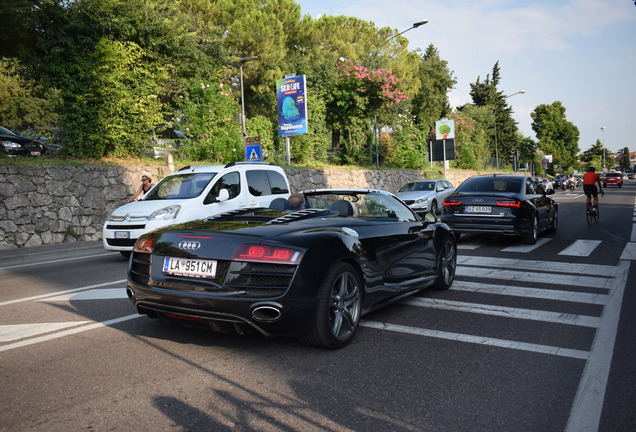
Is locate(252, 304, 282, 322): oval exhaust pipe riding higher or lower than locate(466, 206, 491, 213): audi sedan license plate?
lower

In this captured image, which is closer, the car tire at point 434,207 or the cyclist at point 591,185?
the cyclist at point 591,185

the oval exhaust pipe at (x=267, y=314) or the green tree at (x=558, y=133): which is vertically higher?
the green tree at (x=558, y=133)

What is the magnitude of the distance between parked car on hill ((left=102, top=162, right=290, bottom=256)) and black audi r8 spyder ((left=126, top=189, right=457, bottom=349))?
16.6 ft

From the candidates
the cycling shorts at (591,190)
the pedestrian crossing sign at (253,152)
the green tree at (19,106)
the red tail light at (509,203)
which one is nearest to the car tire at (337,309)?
the red tail light at (509,203)

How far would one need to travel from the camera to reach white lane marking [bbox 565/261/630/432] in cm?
302

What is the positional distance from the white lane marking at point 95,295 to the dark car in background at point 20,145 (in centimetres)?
1413

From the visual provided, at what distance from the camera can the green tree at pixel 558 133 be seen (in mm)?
112000

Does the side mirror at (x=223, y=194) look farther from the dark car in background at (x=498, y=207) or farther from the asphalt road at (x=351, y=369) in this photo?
the dark car in background at (x=498, y=207)

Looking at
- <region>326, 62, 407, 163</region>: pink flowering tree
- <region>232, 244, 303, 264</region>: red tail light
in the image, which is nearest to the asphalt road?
<region>232, 244, 303, 264</region>: red tail light

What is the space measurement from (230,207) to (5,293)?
Answer: 14.5ft

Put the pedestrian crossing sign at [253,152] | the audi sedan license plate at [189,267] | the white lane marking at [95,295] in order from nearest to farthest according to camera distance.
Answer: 1. the audi sedan license plate at [189,267]
2. the white lane marking at [95,295]
3. the pedestrian crossing sign at [253,152]

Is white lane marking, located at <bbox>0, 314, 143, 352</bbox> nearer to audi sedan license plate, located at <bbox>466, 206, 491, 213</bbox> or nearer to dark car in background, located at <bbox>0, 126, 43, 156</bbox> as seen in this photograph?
audi sedan license plate, located at <bbox>466, 206, 491, 213</bbox>

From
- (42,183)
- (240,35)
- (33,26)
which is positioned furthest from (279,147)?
(42,183)

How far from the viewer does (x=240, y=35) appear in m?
33.9
